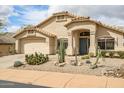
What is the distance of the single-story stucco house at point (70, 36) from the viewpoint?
25.0m

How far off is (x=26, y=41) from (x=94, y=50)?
999 cm

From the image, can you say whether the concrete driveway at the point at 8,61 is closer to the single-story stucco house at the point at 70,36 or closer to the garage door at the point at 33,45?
the garage door at the point at 33,45

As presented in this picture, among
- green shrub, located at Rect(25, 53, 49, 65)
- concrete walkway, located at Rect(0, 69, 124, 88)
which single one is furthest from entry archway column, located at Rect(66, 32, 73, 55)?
concrete walkway, located at Rect(0, 69, 124, 88)

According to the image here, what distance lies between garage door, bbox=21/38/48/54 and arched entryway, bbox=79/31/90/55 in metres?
4.53

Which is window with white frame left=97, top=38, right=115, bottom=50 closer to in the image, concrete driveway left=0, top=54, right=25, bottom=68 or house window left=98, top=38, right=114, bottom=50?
house window left=98, top=38, right=114, bottom=50

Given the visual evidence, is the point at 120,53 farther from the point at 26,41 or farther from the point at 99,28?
the point at 26,41

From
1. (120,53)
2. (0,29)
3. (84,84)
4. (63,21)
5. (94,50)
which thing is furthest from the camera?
(0,29)

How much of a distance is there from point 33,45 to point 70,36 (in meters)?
5.68

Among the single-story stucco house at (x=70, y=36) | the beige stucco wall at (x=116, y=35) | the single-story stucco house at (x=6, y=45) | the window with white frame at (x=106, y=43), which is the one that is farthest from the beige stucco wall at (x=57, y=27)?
the single-story stucco house at (x=6, y=45)

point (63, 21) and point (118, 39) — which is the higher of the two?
point (63, 21)

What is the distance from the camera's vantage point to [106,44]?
82.7ft

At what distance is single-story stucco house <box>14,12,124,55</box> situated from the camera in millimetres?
25016

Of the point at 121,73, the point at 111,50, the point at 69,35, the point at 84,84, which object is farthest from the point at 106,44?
the point at 84,84

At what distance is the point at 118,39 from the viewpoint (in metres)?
24.6
